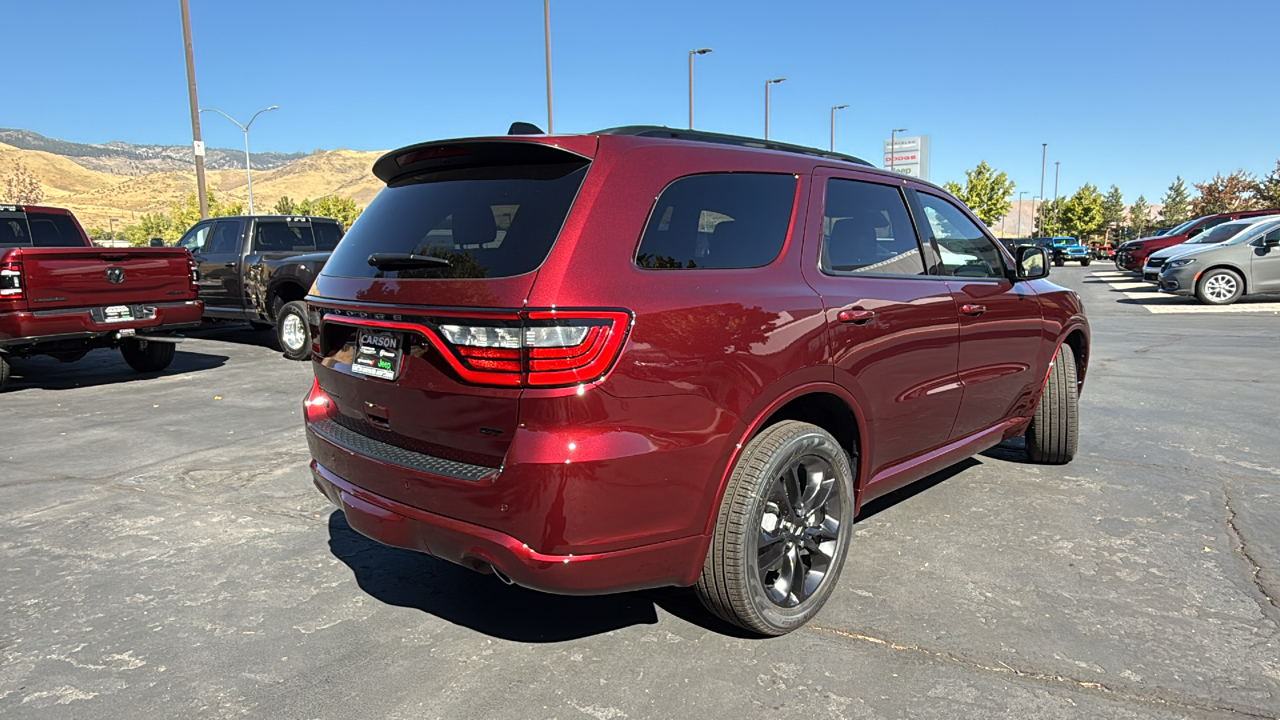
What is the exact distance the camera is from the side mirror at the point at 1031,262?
14.6ft

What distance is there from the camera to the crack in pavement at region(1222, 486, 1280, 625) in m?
3.04

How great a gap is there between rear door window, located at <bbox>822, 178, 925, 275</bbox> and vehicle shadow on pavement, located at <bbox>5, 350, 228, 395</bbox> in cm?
837

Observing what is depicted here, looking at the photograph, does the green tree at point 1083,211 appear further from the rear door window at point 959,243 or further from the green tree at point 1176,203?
the rear door window at point 959,243

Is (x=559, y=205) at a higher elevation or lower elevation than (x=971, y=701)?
higher

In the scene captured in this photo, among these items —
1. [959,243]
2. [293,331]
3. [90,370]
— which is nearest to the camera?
[959,243]

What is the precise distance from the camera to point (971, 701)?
8.13 feet

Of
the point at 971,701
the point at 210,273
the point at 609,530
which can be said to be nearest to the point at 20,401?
the point at 210,273

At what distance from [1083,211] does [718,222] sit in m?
82.1

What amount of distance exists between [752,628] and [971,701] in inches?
28.4

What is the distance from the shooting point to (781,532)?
2893 millimetres

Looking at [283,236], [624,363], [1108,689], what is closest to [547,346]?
[624,363]

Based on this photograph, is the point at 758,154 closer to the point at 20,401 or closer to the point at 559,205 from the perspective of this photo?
the point at 559,205

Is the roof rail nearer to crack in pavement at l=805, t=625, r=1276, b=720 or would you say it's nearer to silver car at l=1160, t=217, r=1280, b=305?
crack in pavement at l=805, t=625, r=1276, b=720

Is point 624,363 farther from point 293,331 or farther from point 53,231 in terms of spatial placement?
point 53,231
